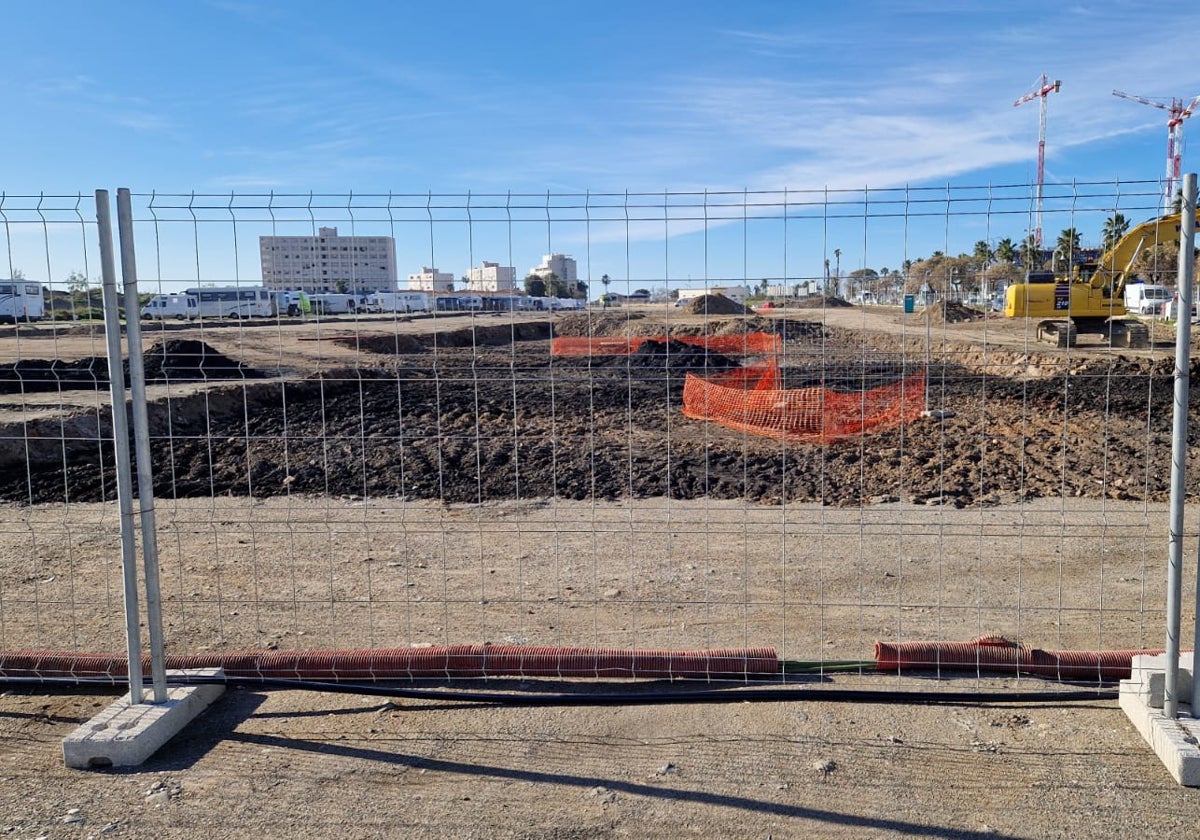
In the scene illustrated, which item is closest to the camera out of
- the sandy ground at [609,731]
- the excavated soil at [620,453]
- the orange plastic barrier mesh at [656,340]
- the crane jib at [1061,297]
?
the sandy ground at [609,731]

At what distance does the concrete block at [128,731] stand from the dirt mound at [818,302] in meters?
3.87

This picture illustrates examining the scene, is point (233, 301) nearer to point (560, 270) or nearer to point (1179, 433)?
point (560, 270)

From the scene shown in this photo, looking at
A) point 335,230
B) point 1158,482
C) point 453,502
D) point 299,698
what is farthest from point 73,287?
point 1158,482

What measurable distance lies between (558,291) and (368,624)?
257 cm

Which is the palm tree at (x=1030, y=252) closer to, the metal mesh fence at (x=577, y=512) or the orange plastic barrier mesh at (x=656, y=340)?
the metal mesh fence at (x=577, y=512)

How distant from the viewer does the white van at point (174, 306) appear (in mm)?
5176

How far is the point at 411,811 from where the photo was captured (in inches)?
151

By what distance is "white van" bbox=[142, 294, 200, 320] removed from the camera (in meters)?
5.18

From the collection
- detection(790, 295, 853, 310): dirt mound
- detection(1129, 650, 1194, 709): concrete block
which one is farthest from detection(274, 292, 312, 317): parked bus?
detection(1129, 650, 1194, 709): concrete block

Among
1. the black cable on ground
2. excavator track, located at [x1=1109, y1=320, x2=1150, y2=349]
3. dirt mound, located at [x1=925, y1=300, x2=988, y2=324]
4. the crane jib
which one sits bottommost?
the black cable on ground

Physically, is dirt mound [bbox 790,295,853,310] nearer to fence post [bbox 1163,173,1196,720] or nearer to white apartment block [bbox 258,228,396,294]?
fence post [bbox 1163,173,1196,720]

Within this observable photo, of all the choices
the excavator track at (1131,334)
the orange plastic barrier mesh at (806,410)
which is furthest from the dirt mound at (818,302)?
the excavator track at (1131,334)

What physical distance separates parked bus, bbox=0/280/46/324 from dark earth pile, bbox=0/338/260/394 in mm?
310

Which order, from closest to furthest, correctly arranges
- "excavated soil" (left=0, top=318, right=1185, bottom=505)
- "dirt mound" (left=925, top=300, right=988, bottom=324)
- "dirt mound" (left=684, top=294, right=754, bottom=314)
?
"dirt mound" (left=684, top=294, right=754, bottom=314)
"dirt mound" (left=925, top=300, right=988, bottom=324)
"excavated soil" (left=0, top=318, right=1185, bottom=505)
